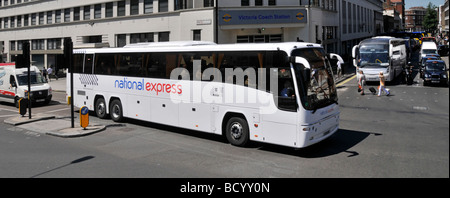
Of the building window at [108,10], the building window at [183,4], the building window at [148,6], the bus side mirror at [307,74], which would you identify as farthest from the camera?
the building window at [108,10]

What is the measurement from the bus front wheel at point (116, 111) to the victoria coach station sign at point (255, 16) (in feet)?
58.6

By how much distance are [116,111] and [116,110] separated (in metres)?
0.04

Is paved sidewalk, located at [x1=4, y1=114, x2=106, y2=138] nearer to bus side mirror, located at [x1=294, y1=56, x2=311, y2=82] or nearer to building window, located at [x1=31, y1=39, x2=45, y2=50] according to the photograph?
bus side mirror, located at [x1=294, y1=56, x2=311, y2=82]

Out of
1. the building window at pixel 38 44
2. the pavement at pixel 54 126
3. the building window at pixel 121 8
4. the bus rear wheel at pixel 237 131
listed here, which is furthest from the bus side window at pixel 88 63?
the building window at pixel 38 44

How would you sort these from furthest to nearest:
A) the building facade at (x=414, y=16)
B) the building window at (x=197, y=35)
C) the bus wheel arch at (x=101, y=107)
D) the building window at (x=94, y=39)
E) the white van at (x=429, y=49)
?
the building facade at (x=414, y=16) → the white van at (x=429, y=49) → the building window at (x=94, y=39) → the building window at (x=197, y=35) → the bus wheel arch at (x=101, y=107)

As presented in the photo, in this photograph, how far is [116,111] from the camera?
49.6 feet

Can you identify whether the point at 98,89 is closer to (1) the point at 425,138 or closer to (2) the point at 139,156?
(2) the point at 139,156

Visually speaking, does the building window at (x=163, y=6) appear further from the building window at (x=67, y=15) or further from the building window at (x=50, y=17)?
the building window at (x=50, y=17)

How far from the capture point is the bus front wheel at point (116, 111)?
14852 mm

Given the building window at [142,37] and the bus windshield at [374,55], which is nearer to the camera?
the bus windshield at [374,55]

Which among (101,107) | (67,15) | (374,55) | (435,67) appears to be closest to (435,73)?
(435,67)

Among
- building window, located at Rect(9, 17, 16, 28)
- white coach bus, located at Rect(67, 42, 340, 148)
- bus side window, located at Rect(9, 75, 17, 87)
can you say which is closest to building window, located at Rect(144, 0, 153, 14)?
bus side window, located at Rect(9, 75, 17, 87)

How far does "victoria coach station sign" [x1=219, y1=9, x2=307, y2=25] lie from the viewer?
102ft
